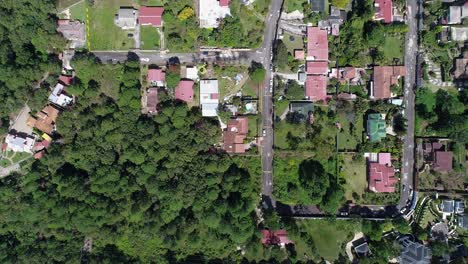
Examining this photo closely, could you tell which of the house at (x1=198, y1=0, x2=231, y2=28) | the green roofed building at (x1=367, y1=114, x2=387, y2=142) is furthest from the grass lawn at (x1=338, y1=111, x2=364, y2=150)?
the house at (x1=198, y1=0, x2=231, y2=28)

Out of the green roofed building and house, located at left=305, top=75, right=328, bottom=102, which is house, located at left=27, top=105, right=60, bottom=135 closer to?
house, located at left=305, top=75, right=328, bottom=102

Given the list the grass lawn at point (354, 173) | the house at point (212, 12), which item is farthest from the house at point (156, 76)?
the grass lawn at point (354, 173)

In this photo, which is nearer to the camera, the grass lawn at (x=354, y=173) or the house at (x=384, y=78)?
the house at (x=384, y=78)

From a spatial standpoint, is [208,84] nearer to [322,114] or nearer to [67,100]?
[322,114]

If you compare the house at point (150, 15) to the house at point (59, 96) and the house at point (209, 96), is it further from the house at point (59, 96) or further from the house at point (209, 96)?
the house at point (59, 96)

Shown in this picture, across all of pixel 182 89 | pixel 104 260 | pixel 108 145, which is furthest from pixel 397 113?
pixel 104 260
